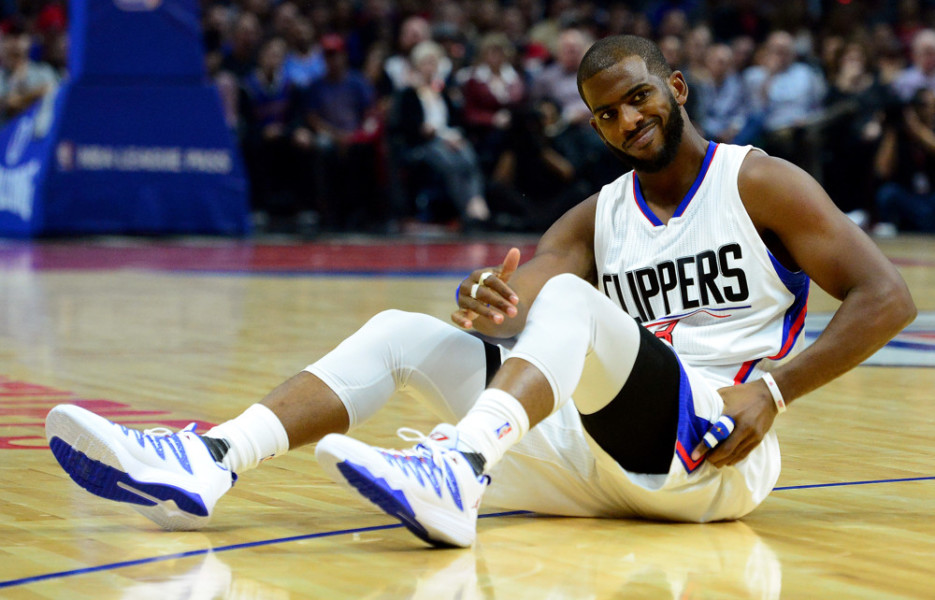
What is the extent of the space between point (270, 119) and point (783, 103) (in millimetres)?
4829

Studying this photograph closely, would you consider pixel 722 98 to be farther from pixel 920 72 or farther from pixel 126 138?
pixel 126 138

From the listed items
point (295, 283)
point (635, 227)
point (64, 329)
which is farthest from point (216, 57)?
point (635, 227)

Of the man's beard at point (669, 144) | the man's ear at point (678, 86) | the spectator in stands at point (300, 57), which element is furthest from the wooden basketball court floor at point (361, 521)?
the spectator in stands at point (300, 57)

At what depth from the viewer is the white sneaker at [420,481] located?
242cm

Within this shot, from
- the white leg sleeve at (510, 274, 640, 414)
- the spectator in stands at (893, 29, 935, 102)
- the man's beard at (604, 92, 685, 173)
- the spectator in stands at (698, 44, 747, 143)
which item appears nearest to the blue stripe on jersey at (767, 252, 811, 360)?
the man's beard at (604, 92, 685, 173)

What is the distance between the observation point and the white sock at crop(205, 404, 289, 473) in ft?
9.10

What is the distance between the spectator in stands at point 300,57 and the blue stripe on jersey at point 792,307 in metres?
11.0

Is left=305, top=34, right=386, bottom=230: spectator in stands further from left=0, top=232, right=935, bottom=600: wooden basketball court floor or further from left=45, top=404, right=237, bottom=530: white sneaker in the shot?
left=45, top=404, right=237, bottom=530: white sneaker

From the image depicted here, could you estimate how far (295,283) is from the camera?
892cm

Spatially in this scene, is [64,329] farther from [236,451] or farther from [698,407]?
[698,407]

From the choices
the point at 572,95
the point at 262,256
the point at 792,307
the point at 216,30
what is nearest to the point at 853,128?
the point at 572,95

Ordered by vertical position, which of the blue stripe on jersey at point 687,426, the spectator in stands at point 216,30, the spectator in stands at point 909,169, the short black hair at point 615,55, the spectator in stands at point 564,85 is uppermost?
the short black hair at point 615,55

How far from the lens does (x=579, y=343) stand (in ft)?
8.50

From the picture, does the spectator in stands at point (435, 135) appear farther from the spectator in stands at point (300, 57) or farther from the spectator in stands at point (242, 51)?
the spectator in stands at point (242, 51)
